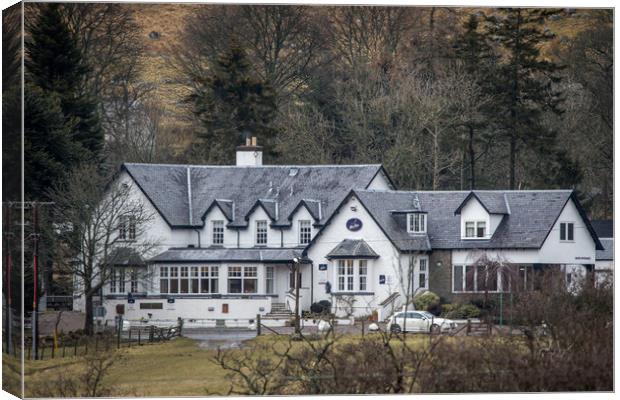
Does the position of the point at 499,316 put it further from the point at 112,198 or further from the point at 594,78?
the point at 112,198

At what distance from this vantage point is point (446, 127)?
124ft

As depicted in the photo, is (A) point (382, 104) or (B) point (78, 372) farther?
(A) point (382, 104)

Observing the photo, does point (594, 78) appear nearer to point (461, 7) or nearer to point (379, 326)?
point (461, 7)

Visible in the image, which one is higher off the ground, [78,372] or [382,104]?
[382,104]

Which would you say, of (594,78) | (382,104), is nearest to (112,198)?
(382,104)

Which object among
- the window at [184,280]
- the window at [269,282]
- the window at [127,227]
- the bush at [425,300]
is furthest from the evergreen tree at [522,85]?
the window at [127,227]

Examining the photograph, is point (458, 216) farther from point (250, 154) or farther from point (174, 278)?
point (174, 278)

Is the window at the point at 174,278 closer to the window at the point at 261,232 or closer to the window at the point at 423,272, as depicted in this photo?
the window at the point at 261,232

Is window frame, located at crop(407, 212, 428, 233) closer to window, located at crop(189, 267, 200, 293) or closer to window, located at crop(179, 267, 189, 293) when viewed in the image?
window, located at crop(189, 267, 200, 293)

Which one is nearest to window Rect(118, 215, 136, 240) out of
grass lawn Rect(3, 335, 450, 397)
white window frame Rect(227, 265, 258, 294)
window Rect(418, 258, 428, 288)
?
white window frame Rect(227, 265, 258, 294)

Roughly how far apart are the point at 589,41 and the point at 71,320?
412 inches

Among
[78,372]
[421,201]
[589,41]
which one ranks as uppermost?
[589,41]

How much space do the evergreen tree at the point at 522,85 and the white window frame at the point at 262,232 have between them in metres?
4.59

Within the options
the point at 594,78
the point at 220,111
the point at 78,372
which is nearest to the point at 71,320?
the point at 78,372
